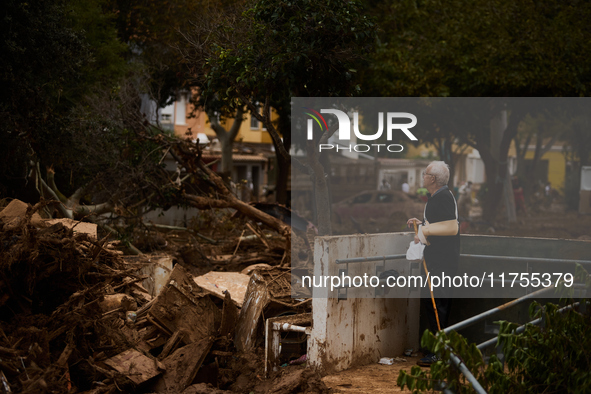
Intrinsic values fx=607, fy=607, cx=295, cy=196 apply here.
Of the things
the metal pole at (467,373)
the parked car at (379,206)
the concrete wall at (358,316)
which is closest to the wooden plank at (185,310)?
the concrete wall at (358,316)

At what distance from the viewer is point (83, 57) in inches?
399

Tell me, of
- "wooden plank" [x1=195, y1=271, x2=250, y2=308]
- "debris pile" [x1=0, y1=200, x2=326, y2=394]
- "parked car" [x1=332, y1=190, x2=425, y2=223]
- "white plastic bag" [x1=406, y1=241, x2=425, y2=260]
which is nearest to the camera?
"debris pile" [x1=0, y1=200, x2=326, y2=394]

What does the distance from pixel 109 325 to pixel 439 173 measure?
12.1ft

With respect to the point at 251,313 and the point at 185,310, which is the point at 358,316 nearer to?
the point at 251,313

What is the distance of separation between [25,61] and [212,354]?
17.9ft

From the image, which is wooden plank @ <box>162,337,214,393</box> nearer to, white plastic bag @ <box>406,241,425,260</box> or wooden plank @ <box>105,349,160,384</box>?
wooden plank @ <box>105,349,160,384</box>

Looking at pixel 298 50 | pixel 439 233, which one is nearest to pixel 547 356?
pixel 439 233

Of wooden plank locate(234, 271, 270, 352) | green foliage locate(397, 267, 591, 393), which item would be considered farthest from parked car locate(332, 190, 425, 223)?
green foliage locate(397, 267, 591, 393)

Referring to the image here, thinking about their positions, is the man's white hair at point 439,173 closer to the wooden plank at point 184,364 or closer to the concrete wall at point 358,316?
the concrete wall at point 358,316

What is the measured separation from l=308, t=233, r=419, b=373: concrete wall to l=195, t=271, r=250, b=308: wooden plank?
2.16m

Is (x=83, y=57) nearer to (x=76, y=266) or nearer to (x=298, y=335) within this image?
(x=76, y=266)

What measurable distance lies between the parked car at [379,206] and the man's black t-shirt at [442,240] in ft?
49.5

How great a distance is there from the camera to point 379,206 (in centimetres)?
Result: 2178

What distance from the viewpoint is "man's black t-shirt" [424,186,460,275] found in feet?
19.4
